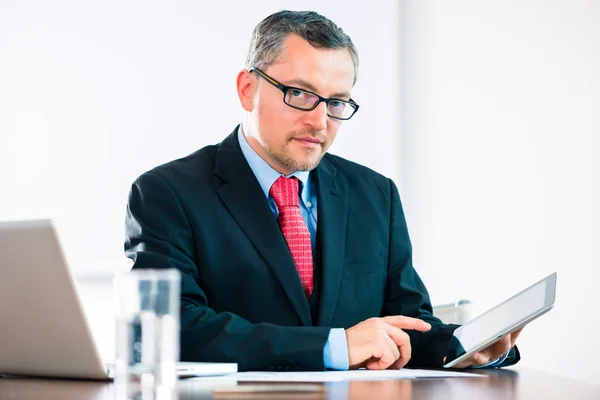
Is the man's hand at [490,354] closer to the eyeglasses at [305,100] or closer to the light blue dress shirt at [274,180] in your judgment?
the light blue dress shirt at [274,180]

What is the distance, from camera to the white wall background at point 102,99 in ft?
13.9

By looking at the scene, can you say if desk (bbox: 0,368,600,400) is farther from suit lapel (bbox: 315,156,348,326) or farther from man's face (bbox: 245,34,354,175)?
man's face (bbox: 245,34,354,175)

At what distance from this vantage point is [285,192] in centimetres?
244

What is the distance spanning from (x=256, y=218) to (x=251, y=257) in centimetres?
11

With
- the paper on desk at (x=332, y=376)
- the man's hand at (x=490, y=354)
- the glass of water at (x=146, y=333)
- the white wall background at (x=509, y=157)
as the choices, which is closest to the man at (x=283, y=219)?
the man's hand at (x=490, y=354)

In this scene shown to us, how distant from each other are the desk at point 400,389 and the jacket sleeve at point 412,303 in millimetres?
457

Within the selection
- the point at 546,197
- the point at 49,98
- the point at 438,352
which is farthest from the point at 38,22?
the point at 438,352

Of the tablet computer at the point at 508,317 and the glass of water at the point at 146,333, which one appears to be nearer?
the glass of water at the point at 146,333

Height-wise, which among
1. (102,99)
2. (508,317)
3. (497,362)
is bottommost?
(497,362)

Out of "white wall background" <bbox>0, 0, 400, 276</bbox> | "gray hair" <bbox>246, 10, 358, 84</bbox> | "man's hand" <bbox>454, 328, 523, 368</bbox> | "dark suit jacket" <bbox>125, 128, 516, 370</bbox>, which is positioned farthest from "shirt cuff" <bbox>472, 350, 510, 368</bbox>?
"white wall background" <bbox>0, 0, 400, 276</bbox>

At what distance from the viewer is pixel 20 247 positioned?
4.50ft

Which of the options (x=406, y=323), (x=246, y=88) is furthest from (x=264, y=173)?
(x=406, y=323)

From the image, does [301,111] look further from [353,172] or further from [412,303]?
[412,303]

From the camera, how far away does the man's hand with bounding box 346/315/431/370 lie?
1.88 meters
